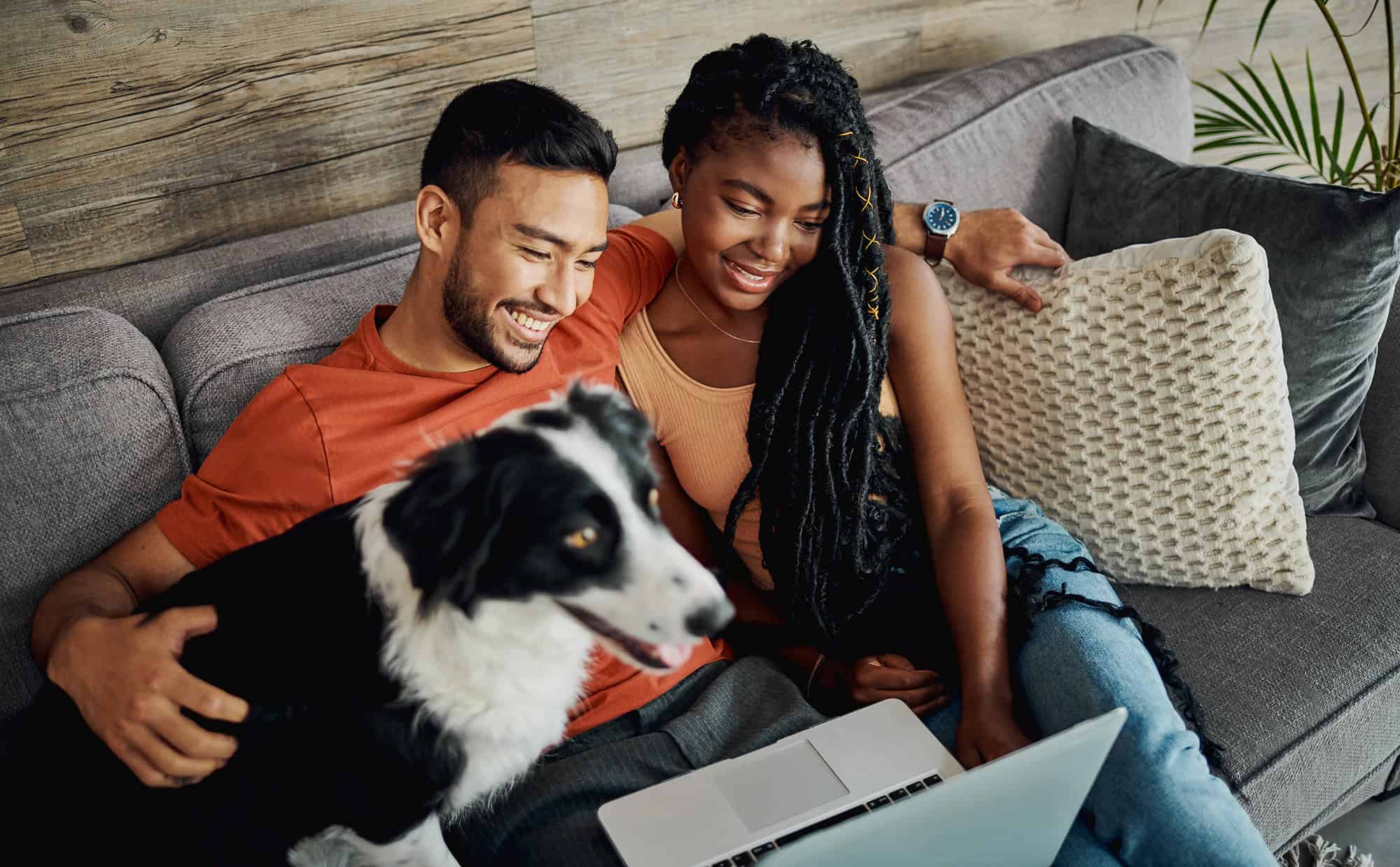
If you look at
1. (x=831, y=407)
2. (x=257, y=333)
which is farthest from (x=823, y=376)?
(x=257, y=333)

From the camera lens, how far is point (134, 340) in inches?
51.9

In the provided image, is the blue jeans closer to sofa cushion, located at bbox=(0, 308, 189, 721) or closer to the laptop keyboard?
the laptop keyboard

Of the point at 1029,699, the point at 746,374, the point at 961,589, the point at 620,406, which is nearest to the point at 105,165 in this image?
the point at 746,374

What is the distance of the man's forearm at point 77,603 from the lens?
1.06 m

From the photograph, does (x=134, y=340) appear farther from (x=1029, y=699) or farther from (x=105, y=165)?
(x=1029, y=699)

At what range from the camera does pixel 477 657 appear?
0.85m

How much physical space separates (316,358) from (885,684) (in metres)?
0.88

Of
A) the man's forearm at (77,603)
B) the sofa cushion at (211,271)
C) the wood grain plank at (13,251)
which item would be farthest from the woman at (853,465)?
the wood grain plank at (13,251)

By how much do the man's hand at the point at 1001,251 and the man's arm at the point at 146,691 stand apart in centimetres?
119

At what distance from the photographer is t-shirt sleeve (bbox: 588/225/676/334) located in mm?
1392

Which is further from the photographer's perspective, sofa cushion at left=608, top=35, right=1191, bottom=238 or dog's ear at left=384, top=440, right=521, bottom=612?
sofa cushion at left=608, top=35, right=1191, bottom=238

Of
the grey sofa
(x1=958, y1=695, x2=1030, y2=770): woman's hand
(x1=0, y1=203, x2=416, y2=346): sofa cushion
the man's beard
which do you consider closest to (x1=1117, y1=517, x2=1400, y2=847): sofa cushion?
the grey sofa

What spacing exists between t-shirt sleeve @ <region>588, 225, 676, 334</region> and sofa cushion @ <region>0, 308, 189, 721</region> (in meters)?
0.57

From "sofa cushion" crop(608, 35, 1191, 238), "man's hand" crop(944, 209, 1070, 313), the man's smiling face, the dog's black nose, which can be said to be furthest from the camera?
"sofa cushion" crop(608, 35, 1191, 238)
